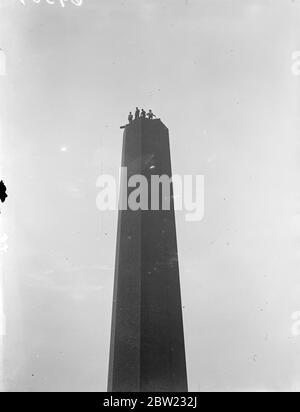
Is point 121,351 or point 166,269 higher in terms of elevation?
point 166,269

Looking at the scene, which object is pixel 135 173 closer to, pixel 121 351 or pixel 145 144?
pixel 145 144

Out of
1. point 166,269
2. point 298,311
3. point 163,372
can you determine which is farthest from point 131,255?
point 298,311

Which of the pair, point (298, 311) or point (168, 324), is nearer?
point (298, 311)

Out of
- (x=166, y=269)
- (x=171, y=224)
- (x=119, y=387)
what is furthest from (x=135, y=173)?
(x=119, y=387)
